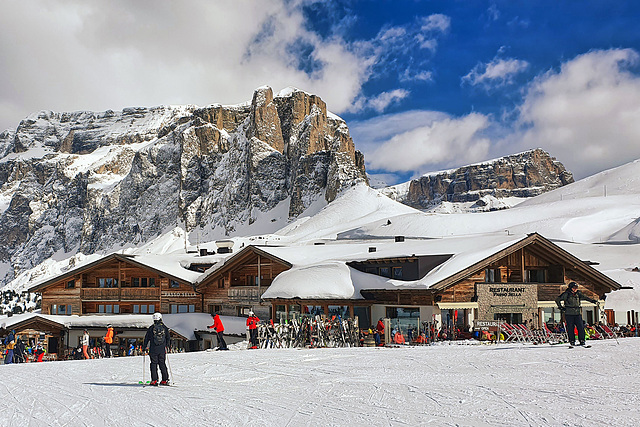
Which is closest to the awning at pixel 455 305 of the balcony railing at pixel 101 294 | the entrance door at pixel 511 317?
the entrance door at pixel 511 317

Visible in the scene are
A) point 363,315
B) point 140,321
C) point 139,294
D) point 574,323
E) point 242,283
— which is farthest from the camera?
point 139,294

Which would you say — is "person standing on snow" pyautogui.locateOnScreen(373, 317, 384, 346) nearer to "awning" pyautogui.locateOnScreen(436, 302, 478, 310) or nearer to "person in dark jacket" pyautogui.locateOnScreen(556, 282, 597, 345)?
"awning" pyautogui.locateOnScreen(436, 302, 478, 310)

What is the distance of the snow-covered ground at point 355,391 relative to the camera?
7.46m

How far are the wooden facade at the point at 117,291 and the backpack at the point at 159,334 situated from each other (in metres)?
26.1

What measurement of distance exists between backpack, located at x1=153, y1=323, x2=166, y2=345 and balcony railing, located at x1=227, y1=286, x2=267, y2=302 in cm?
2149

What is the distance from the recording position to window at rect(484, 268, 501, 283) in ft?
82.6

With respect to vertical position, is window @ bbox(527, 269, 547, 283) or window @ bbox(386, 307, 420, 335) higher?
window @ bbox(527, 269, 547, 283)

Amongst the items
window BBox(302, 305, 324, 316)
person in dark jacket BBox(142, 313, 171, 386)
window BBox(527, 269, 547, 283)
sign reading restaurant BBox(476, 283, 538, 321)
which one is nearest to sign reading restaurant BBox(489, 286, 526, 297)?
sign reading restaurant BBox(476, 283, 538, 321)

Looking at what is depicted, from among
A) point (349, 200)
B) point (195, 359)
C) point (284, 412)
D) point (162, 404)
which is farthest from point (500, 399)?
point (349, 200)

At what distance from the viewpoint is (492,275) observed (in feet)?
83.7

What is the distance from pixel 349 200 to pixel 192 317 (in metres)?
105

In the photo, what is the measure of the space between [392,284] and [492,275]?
4.32m

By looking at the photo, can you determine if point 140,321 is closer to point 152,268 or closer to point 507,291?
point 152,268

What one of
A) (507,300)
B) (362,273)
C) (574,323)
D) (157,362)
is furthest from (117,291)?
(574,323)
